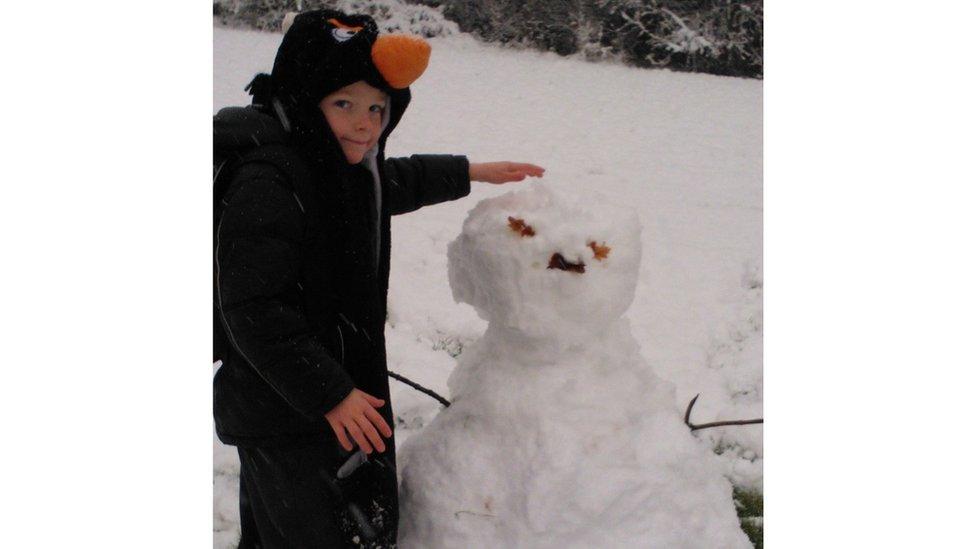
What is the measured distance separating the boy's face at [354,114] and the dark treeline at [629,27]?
0.29m

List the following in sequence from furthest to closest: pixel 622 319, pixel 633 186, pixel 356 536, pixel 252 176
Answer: pixel 633 186, pixel 622 319, pixel 356 536, pixel 252 176

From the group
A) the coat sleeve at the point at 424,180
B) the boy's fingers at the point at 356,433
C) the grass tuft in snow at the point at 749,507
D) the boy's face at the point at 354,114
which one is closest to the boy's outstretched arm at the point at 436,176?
the coat sleeve at the point at 424,180

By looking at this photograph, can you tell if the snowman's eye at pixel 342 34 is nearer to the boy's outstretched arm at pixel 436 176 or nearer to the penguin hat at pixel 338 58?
the penguin hat at pixel 338 58

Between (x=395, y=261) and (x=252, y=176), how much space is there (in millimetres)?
377

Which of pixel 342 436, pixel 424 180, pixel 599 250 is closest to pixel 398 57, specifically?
pixel 424 180

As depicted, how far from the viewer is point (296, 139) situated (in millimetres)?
1210

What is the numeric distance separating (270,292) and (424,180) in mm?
344

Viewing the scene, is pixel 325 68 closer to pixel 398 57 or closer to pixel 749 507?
pixel 398 57

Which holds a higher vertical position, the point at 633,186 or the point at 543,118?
the point at 543,118

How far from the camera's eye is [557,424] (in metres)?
1.33

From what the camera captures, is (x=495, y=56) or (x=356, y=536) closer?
(x=356, y=536)

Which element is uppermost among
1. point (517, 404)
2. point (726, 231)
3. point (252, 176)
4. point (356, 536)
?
point (252, 176)

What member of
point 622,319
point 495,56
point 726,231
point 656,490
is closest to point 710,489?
point 656,490

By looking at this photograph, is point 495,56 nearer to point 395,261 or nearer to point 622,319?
point 395,261
